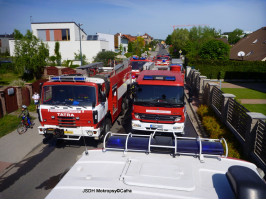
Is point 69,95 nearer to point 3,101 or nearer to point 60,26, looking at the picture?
point 3,101

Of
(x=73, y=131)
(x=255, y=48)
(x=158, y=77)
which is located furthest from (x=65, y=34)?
(x=73, y=131)

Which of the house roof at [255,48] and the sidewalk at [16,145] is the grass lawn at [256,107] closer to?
the sidewalk at [16,145]

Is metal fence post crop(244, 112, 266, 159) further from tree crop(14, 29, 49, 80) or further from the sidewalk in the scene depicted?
tree crop(14, 29, 49, 80)

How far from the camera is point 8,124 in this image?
11297 millimetres

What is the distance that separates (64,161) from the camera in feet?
25.9

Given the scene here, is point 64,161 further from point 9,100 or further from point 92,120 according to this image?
point 9,100

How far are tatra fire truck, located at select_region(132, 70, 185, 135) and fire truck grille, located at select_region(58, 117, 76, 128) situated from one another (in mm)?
2494

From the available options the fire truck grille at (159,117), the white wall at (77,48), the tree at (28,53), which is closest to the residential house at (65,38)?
the white wall at (77,48)

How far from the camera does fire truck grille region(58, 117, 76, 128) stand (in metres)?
7.94

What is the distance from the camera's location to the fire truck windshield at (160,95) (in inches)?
338

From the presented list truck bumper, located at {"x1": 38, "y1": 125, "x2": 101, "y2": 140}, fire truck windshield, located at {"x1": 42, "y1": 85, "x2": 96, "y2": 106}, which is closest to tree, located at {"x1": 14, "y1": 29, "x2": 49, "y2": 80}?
fire truck windshield, located at {"x1": 42, "y1": 85, "x2": 96, "y2": 106}

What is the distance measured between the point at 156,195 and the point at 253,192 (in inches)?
44.3

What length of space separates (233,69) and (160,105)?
2039cm

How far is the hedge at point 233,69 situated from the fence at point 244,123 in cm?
1313
